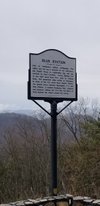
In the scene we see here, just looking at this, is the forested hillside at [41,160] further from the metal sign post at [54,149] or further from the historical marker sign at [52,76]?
the historical marker sign at [52,76]

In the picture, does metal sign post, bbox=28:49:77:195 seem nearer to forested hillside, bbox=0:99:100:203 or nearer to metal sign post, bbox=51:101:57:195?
metal sign post, bbox=51:101:57:195

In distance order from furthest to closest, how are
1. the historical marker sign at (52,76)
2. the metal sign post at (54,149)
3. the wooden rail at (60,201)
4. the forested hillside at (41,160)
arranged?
the forested hillside at (41,160) → the metal sign post at (54,149) → the historical marker sign at (52,76) → the wooden rail at (60,201)

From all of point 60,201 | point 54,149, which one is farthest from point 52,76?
point 60,201

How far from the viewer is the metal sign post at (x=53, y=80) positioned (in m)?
7.64

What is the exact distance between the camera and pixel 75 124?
34.6 metres

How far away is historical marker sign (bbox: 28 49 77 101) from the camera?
764 centimetres

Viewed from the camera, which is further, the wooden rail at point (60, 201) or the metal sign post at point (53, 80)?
the metal sign post at point (53, 80)

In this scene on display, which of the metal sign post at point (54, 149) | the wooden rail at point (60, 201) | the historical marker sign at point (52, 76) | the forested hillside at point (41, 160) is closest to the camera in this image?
the wooden rail at point (60, 201)

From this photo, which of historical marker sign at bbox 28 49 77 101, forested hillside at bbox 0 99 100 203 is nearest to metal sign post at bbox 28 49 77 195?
historical marker sign at bbox 28 49 77 101

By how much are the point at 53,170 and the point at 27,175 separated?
10489mm

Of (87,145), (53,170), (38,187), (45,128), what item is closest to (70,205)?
(53,170)

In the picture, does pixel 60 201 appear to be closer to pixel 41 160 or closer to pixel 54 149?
pixel 54 149

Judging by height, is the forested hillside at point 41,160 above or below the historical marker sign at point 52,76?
below

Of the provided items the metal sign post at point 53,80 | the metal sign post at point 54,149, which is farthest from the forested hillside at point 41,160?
the metal sign post at point 53,80
